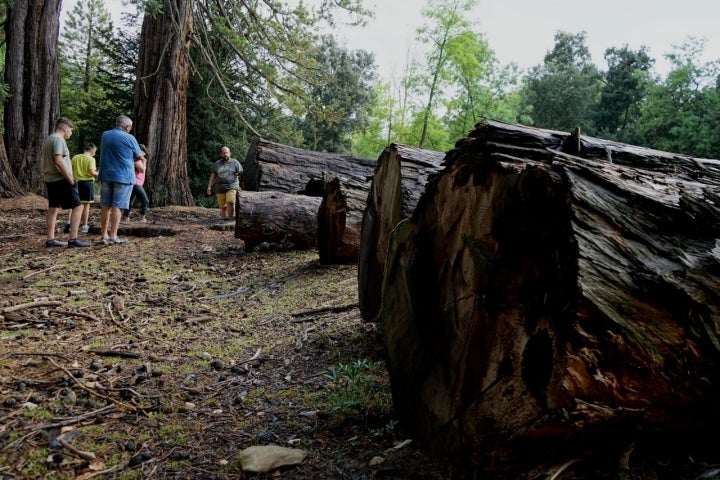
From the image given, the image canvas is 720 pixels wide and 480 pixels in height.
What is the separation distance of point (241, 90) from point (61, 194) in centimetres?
855

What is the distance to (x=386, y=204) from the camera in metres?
4.14

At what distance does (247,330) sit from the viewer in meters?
4.41

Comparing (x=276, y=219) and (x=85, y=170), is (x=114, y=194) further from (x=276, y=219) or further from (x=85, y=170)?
(x=276, y=219)

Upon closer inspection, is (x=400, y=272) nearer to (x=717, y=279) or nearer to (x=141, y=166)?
(x=717, y=279)

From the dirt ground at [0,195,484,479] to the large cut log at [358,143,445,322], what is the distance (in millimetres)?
293

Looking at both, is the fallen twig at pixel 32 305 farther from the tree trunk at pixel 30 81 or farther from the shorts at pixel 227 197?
the tree trunk at pixel 30 81

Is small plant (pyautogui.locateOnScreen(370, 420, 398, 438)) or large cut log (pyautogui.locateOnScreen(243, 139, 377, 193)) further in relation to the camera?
large cut log (pyautogui.locateOnScreen(243, 139, 377, 193))

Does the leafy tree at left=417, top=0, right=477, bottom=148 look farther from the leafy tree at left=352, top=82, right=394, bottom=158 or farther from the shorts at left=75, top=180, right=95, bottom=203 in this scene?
the shorts at left=75, top=180, right=95, bottom=203

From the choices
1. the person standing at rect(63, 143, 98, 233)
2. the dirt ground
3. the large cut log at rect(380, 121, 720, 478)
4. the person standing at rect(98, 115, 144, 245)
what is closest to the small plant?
the dirt ground

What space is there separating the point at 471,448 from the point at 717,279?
962 millimetres

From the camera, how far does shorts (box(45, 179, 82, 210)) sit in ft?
23.5

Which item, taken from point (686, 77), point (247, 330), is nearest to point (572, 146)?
point (247, 330)

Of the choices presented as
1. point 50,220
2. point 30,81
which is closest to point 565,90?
point 30,81

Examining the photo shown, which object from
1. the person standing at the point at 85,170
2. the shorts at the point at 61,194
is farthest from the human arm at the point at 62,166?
the person standing at the point at 85,170
